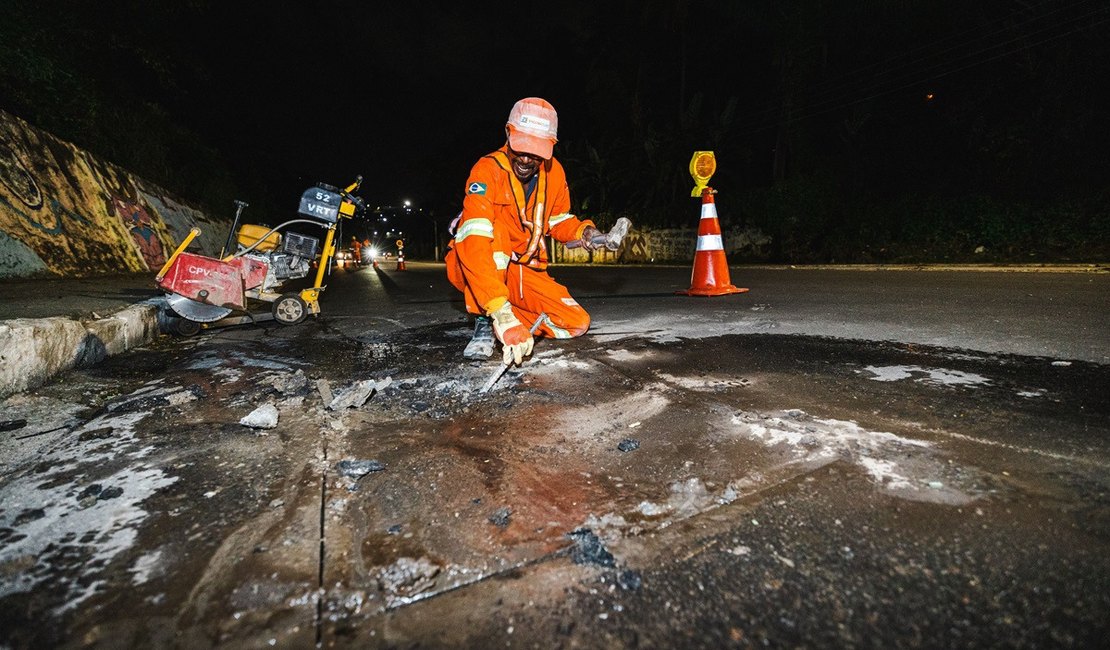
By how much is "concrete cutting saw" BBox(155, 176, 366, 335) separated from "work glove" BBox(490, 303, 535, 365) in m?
2.67

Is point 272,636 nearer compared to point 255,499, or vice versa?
point 272,636

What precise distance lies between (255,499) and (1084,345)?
150 inches

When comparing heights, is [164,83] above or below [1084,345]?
above

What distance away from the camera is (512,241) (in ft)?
11.6

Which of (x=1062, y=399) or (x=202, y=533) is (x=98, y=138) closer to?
(x=202, y=533)


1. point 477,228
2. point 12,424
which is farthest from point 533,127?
point 12,424

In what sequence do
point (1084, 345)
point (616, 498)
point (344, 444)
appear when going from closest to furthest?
point (616, 498) → point (344, 444) → point (1084, 345)

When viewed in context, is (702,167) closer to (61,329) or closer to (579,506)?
(579,506)

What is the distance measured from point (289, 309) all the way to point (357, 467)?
11.8ft

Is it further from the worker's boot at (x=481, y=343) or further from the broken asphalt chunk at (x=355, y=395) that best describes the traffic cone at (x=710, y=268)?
the broken asphalt chunk at (x=355, y=395)

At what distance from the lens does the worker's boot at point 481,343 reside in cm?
302

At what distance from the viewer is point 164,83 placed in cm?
1254

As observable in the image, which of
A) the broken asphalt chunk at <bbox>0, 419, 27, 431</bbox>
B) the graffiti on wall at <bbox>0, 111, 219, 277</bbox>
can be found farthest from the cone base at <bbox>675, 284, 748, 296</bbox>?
the graffiti on wall at <bbox>0, 111, 219, 277</bbox>

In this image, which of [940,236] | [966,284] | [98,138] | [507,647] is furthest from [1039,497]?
[940,236]
